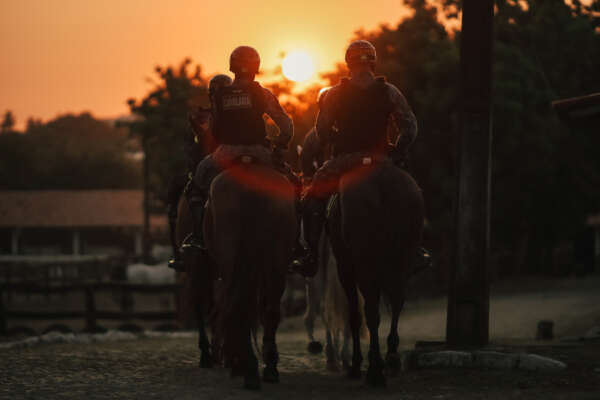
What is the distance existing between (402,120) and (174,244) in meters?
3.52

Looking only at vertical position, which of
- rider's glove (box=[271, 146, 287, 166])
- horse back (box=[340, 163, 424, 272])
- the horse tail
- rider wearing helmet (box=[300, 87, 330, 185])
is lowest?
the horse tail

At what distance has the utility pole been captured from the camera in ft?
30.5

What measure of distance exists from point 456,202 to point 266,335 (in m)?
2.56

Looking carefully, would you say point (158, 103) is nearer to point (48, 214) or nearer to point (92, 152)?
point (48, 214)

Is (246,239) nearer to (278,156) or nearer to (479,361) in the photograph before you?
(278,156)

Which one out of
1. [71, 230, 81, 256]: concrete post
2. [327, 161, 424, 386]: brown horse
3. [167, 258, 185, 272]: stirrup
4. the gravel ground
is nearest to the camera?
the gravel ground

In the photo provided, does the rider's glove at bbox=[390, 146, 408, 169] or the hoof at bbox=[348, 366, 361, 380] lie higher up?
the rider's glove at bbox=[390, 146, 408, 169]

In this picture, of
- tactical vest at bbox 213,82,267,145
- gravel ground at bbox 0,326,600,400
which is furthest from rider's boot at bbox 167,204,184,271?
tactical vest at bbox 213,82,267,145

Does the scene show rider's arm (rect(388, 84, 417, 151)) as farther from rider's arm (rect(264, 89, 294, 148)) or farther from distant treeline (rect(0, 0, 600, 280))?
distant treeline (rect(0, 0, 600, 280))

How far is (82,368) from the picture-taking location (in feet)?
30.3

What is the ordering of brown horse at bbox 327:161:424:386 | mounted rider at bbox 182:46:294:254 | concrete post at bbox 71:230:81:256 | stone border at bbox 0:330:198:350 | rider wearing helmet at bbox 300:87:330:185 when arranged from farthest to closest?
concrete post at bbox 71:230:81:256, stone border at bbox 0:330:198:350, rider wearing helmet at bbox 300:87:330:185, mounted rider at bbox 182:46:294:254, brown horse at bbox 327:161:424:386

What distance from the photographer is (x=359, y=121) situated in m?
8.31

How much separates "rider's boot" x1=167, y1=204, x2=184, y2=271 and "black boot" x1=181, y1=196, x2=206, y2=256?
1.20 metres

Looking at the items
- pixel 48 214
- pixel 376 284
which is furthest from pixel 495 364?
pixel 48 214
